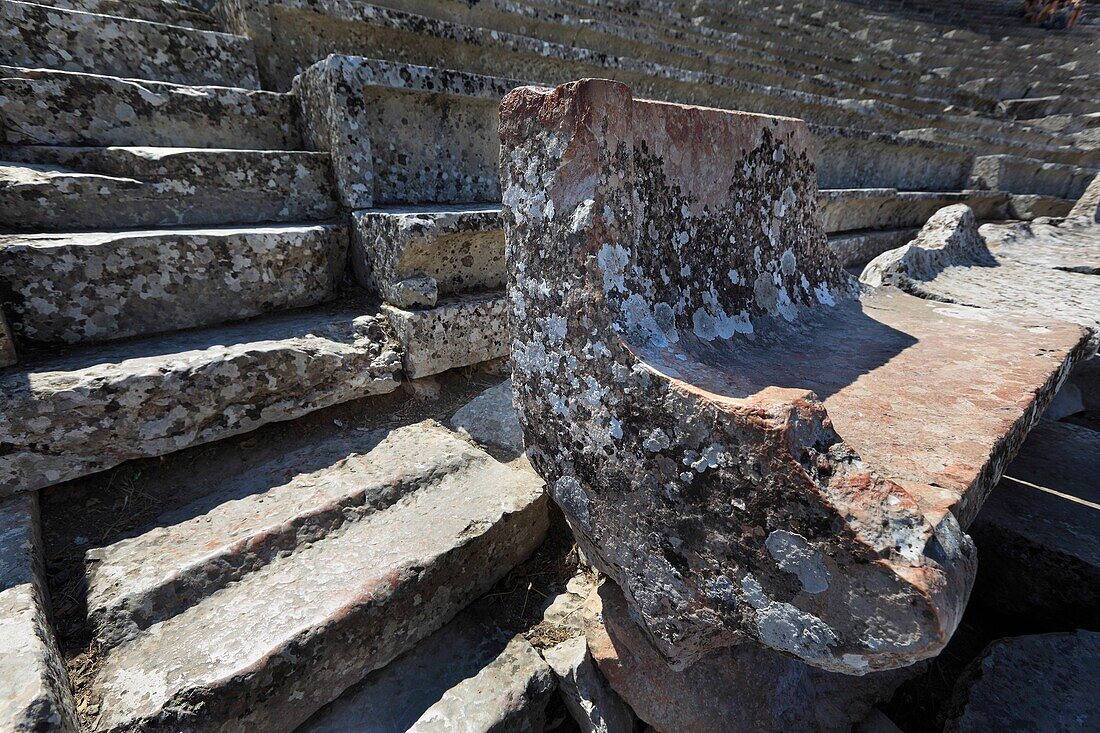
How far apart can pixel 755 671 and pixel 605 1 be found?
742 centimetres

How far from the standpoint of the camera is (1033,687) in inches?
51.0

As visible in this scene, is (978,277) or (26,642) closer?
(26,642)

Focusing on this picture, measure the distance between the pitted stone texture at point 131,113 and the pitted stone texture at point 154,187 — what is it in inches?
4.7

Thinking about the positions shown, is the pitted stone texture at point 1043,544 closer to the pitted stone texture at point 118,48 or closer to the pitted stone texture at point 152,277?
the pitted stone texture at point 152,277

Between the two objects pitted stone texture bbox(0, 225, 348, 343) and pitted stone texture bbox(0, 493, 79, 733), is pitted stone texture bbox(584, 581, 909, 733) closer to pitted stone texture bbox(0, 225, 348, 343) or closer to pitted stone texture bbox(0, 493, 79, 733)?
pitted stone texture bbox(0, 493, 79, 733)

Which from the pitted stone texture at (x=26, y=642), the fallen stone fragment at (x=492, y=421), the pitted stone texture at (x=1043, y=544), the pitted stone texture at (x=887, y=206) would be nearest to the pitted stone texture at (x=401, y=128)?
the fallen stone fragment at (x=492, y=421)

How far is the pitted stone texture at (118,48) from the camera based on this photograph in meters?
2.20

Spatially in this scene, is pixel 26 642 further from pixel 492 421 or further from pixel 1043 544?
pixel 1043 544

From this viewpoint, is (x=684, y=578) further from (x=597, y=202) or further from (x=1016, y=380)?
(x=1016, y=380)


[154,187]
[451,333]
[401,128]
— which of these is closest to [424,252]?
[451,333]

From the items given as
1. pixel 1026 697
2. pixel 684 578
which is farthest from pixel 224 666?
pixel 1026 697

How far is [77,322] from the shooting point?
1.71 meters

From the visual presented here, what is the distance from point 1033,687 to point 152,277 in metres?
3.00

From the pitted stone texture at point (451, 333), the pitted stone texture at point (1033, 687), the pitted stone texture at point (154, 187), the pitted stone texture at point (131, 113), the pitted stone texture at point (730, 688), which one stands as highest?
the pitted stone texture at point (131, 113)
